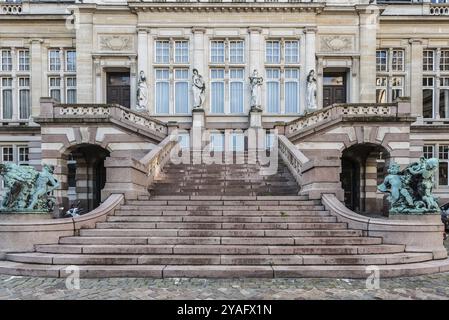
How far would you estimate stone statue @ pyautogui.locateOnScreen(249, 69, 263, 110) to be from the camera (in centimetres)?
2281

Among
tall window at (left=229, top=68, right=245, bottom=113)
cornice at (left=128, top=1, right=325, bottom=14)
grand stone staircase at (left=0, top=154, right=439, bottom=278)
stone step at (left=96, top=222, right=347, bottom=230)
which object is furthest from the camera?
tall window at (left=229, top=68, right=245, bottom=113)

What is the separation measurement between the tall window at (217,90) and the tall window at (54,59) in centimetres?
1137

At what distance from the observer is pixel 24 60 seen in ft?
86.9

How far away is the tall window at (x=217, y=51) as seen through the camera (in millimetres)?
24203

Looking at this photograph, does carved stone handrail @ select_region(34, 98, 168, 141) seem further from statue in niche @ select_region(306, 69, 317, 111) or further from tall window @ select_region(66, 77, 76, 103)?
statue in niche @ select_region(306, 69, 317, 111)

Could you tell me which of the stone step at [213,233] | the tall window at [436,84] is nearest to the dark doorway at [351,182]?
the tall window at [436,84]

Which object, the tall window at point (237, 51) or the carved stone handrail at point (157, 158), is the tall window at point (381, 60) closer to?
the tall window at point (237, 51)

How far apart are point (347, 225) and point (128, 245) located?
6024mm

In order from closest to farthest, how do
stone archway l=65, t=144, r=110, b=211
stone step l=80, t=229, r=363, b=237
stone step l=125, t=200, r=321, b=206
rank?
1. stone step l=80, t=229, r=363, b=237
2. stone step l=125, t=200, r=321, b=206
3. stone archway l=65, t=144, r=110, b=211

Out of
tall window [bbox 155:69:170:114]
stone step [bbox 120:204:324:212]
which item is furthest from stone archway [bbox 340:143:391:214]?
tall window [bbox 155:69:170:114]

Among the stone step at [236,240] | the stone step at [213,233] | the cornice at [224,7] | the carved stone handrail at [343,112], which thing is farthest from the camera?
the cornice at [224,7]

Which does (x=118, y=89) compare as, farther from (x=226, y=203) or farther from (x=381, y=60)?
(x=381, y=60)

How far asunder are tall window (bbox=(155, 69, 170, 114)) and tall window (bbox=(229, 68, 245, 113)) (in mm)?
4208
